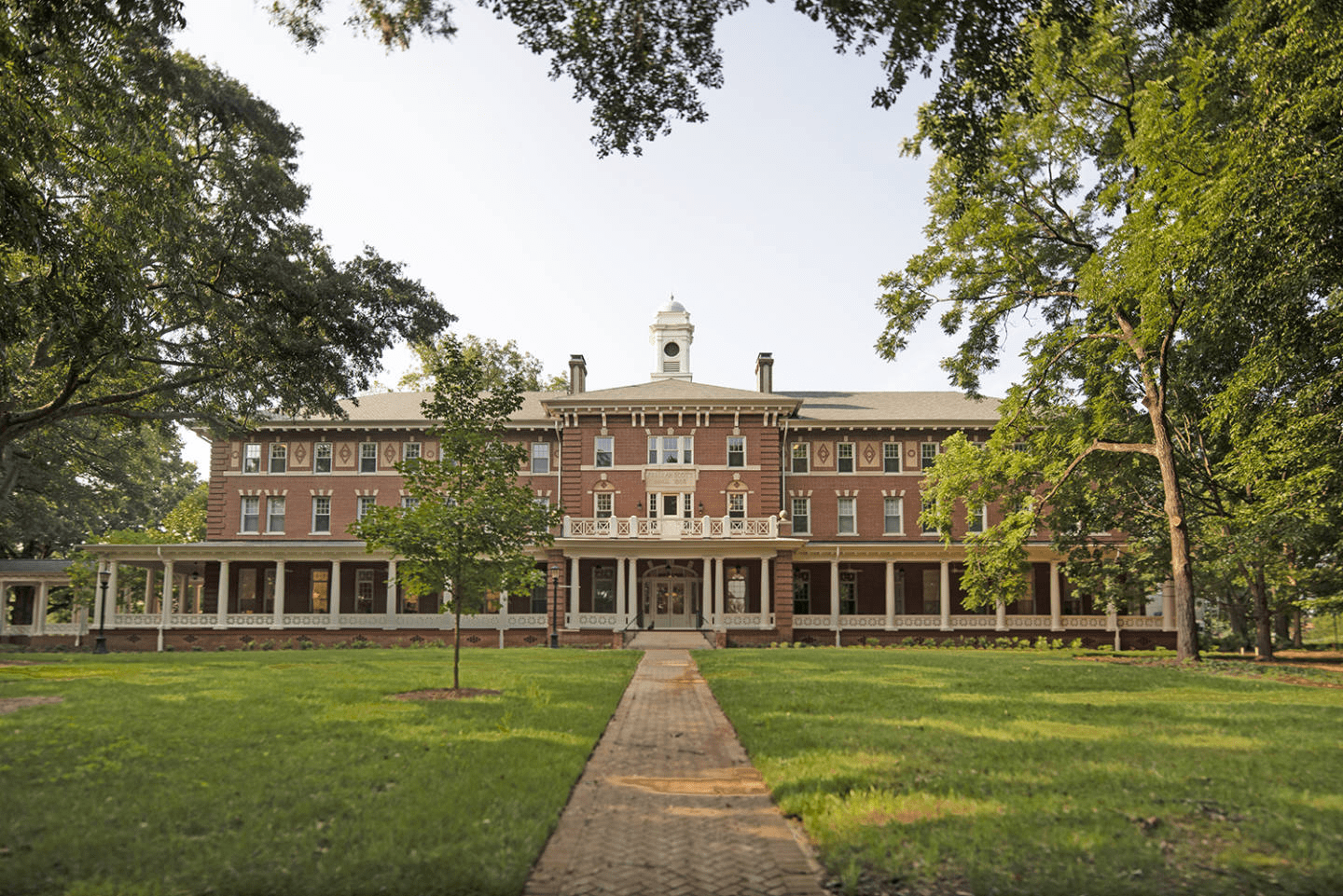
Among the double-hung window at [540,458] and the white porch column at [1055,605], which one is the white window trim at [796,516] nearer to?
the white porch column at [1055,605]

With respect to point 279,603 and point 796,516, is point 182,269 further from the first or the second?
point 796,516

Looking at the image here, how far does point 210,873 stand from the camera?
5.22 meters

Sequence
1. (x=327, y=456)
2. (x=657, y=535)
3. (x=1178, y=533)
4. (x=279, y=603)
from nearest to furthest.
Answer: (x=1178, y=533)
(x=657, y=535)
(x=279, y=603)
(x=327, y=456)

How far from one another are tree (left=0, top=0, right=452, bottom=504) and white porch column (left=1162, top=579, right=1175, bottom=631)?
29.2 m

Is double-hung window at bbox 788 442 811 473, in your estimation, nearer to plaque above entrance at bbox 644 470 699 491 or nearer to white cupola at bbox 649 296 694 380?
plaque above entrance at bbox 644 470 699 491

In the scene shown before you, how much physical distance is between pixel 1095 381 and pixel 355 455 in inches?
1147

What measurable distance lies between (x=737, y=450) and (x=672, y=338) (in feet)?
34.7

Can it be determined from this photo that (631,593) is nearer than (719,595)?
No

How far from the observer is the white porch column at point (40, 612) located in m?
34.8

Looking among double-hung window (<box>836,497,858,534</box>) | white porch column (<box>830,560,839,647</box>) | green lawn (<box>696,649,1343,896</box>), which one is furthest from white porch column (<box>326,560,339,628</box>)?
green lawn (<box>696,649,1343,896</box>)

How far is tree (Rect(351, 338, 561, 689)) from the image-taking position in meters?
14.3

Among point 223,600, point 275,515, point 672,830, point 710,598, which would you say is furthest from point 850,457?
point 672,830

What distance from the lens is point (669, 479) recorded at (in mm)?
37312

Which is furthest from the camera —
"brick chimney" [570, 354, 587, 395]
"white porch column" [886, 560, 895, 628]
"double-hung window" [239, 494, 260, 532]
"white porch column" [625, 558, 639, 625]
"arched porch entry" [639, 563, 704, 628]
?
"brick chimney" [570, 354, 587, 395]
